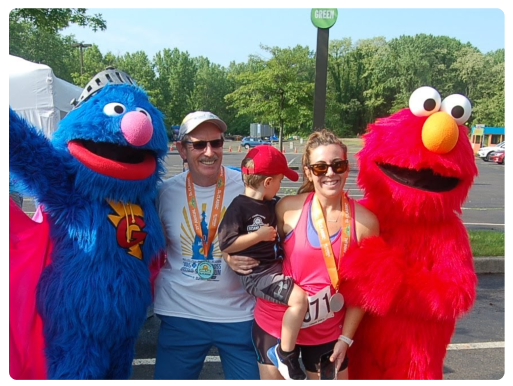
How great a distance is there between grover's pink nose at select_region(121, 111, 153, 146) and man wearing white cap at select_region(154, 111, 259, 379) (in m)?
0.29

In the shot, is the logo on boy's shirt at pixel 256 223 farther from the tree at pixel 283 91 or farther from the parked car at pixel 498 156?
the parked car at pixel 498 156

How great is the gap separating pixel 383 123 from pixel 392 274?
2.65 feet

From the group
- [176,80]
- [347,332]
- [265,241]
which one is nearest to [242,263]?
[265,241]

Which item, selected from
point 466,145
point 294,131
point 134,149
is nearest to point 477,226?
point 294,131

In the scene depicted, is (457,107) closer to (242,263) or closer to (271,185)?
(271,185)

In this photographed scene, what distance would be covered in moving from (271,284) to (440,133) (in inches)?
43.6

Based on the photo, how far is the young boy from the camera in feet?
7.02

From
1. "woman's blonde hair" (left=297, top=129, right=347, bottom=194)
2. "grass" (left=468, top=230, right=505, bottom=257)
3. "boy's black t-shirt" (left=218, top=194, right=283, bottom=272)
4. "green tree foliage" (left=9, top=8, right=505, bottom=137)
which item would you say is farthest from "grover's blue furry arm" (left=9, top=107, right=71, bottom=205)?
"green tree foliage" (left=9, top=8, right=505, bottom=137)

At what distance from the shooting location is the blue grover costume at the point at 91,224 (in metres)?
2.26

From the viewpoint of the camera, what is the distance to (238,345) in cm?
252

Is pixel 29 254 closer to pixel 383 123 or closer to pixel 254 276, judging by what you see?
pixel 254 276

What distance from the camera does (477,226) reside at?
388 inches

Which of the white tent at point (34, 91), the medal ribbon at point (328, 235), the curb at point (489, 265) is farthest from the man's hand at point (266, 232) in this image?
the white tent at point (34, 91)

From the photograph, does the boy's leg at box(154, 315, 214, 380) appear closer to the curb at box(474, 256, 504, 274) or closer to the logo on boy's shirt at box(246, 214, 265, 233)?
the logo on boy's shirt at box(246, 214, 265, 233)
